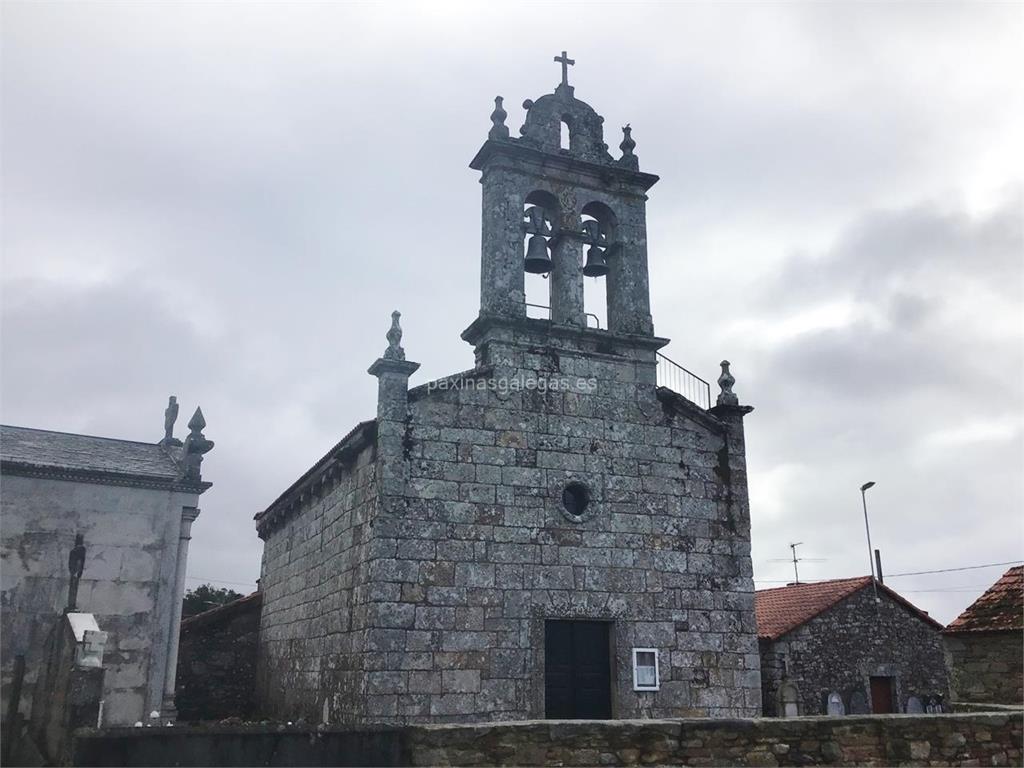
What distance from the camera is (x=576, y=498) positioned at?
11.8 m

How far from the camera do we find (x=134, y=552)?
39.8 feet

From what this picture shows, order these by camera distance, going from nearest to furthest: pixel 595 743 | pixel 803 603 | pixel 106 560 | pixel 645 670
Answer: pixel 595 743 → pixel 645 670 → pixel 106 560 → pixel 803 603

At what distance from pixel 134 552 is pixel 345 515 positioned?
299cm

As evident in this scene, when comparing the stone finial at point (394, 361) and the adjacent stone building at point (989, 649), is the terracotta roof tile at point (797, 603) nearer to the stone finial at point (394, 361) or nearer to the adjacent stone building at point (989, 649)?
the adjacent stone building at point (989, 649)

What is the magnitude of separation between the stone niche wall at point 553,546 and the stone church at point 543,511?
0.03 meters

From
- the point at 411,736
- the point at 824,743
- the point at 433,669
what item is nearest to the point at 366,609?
the point at 433,669

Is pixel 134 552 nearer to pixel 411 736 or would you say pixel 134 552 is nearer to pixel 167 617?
pixel 167 617

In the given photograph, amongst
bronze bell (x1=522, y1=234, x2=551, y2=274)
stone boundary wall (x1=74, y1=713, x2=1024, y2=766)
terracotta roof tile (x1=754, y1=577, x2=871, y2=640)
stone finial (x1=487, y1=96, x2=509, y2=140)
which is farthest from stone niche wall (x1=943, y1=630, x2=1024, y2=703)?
stone finial (x1=487, y1=96, x2=509, y2=140)

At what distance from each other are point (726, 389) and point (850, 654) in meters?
8.86

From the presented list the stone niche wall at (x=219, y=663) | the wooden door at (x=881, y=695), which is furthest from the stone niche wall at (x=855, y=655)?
the stone niche wall at (x=219, y=663)

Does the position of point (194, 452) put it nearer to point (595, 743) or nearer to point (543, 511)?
point (543, 511)

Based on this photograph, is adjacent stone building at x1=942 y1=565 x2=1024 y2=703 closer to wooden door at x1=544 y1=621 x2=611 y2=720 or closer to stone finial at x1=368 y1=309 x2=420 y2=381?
wooden door at x1=544 y1=621 x2=611 y2=720

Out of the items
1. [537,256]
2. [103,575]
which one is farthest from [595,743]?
[103,575]

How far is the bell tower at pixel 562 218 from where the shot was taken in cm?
1239
